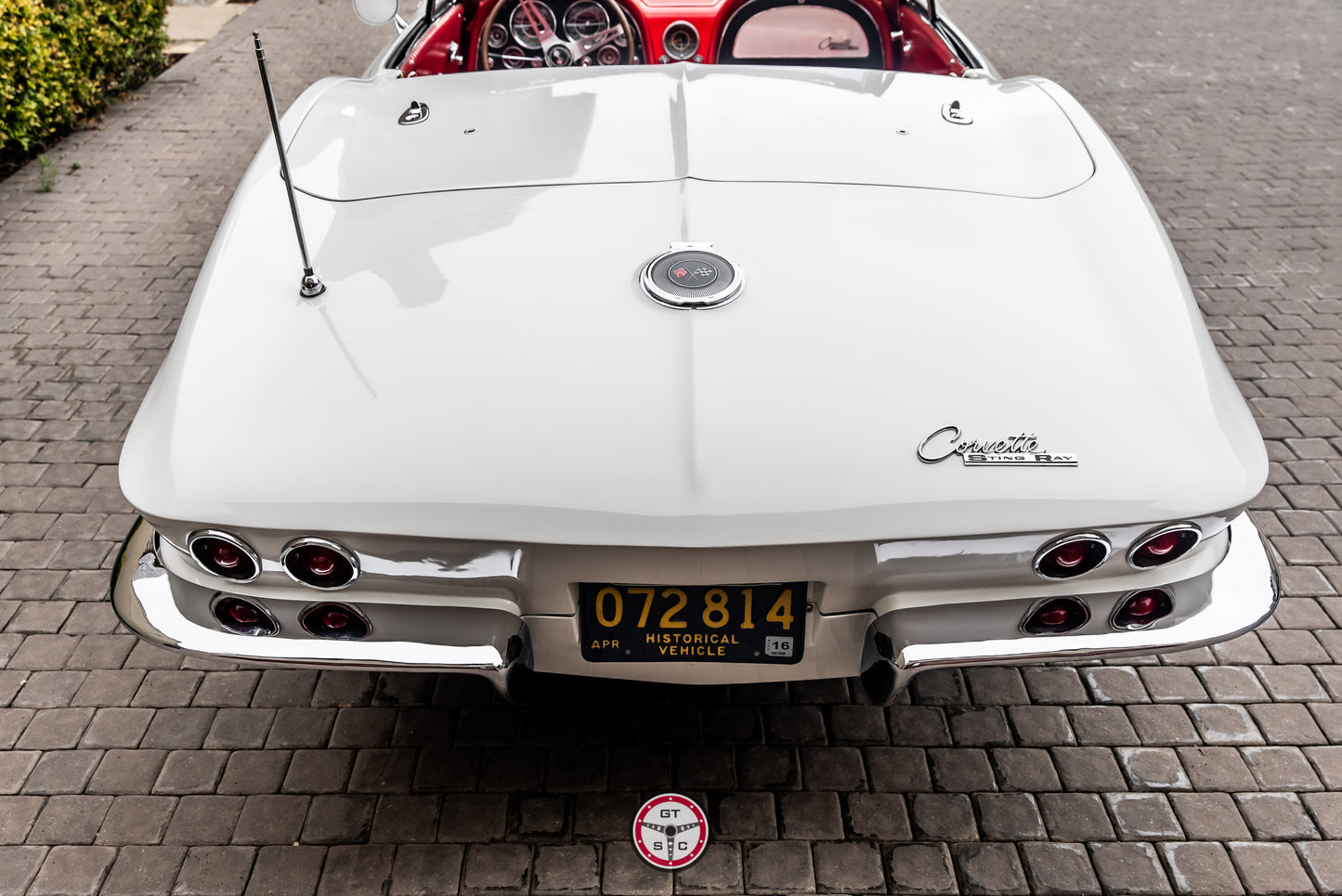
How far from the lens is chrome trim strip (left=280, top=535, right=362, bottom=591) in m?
1.78

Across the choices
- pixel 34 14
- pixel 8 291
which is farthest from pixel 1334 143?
pixel 34 14

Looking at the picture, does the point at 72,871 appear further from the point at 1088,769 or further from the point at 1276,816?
the point at 1276,816

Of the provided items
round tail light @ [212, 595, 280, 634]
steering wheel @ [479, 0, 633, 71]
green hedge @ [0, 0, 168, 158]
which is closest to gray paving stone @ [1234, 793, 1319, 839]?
round tail light @ [212, 595, 280, 634]

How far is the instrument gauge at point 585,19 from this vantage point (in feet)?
11.3

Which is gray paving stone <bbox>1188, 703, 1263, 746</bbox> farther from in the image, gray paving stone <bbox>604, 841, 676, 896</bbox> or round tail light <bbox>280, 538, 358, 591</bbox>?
round tail light <bbox>280, 538, 358, 591</bbox>

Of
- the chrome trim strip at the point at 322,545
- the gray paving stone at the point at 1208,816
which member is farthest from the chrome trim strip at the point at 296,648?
the gray paving stone at the point at 1208,816

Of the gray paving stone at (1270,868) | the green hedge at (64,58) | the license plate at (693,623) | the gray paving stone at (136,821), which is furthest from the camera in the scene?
the green hedge at (64,58)

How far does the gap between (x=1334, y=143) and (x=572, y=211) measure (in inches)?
249

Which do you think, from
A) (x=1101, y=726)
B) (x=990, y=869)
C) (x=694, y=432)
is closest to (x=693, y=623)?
(x=694, y=432)

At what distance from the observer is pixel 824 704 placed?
264 cm

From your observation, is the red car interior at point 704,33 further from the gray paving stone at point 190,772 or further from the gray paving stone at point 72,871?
the gray paving stone at point 72,871

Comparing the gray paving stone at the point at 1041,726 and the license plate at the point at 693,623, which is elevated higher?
the license plate at the point at 693,623

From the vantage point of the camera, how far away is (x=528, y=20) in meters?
3.56

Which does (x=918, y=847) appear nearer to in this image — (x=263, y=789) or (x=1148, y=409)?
(x=1148, y=409)
